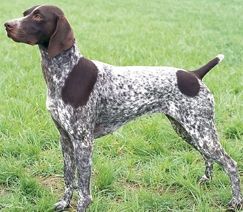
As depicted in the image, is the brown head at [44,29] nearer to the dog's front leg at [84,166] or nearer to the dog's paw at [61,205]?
the dog's front leg at [84,166]

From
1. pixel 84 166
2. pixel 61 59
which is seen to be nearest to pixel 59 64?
pixel 61 59

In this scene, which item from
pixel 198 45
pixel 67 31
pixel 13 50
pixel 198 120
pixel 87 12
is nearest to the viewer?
pixel 67 31

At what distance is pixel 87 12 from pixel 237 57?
23.2 ft

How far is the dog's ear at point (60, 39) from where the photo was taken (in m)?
3.08

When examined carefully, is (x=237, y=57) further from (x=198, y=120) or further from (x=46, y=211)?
(x=46, y=211)

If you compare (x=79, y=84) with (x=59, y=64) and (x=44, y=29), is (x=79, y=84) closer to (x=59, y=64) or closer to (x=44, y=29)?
(x=59, y=64)

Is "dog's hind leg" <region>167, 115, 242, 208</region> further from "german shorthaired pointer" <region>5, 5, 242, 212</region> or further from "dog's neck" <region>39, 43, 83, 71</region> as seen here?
"dog's neck" <region>39, 43, 83, 71</region>

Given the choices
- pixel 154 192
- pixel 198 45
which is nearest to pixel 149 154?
pixel 154 192

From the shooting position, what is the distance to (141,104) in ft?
Result: 11.8

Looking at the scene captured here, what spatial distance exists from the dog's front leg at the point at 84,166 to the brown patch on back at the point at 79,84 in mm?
327

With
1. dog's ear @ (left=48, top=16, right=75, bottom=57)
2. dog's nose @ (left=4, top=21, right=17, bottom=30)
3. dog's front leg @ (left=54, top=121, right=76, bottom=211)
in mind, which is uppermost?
dog's nose @ (left=4, top=21, right=17, bottom=30)

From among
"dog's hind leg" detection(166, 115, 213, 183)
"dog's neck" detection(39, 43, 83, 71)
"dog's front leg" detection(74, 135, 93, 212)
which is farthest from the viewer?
"dog's hind leg" detection(166, 115, 213, 183)

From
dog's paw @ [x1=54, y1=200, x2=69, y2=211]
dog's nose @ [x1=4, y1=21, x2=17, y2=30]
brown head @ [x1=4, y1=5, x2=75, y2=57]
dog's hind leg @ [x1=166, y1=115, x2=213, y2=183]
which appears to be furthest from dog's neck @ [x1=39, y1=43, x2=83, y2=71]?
dog's paw @ [x1=54, y1=200, x2=69, y2=211]

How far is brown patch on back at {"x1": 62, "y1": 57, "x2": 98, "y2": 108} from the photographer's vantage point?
3.27 m
